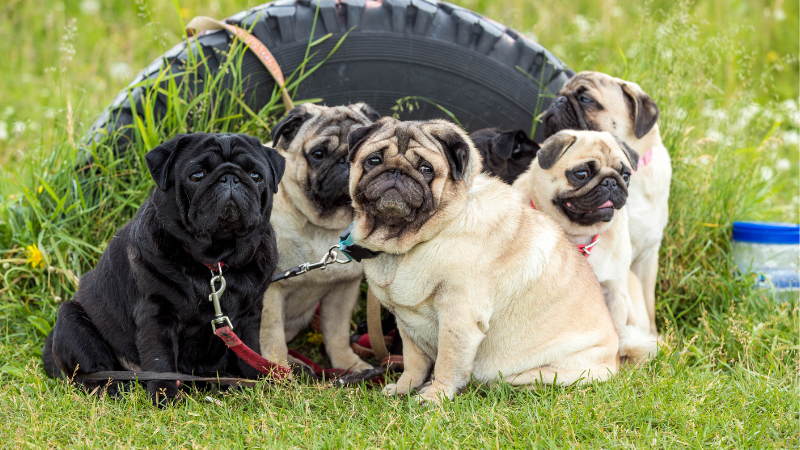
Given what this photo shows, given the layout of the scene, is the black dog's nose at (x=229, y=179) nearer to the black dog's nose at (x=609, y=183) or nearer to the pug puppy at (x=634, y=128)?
the black dog's nose at (x=609, y=183)

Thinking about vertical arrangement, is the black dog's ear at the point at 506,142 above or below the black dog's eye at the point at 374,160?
above

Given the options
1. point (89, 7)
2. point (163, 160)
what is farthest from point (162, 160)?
point (89, 7)

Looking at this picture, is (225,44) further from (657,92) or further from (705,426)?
(705,426)

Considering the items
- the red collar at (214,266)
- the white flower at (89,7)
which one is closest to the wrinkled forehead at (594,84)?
the red collar at (214,266)

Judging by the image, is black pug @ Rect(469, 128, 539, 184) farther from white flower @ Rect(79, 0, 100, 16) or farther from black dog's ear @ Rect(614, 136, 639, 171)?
white flower @ Rect(79, 0, 100, 16)

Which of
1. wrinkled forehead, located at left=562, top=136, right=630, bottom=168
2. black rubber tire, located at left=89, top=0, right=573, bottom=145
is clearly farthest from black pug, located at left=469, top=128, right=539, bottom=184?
wrinkled forehead, located at left=562, top=136, right=630, bottom=168

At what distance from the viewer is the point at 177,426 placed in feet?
9.89

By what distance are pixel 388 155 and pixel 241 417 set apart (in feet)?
4.65

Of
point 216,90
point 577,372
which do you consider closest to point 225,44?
point 216,90

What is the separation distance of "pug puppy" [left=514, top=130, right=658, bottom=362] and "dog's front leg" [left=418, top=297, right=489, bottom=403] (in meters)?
1.00

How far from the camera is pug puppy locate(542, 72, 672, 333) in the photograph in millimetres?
4242

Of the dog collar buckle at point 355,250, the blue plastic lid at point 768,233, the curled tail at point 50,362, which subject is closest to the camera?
the dog collar buckle at point 355,250

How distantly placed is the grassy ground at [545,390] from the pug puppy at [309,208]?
2.22 ft

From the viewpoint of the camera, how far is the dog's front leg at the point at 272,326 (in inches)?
155
